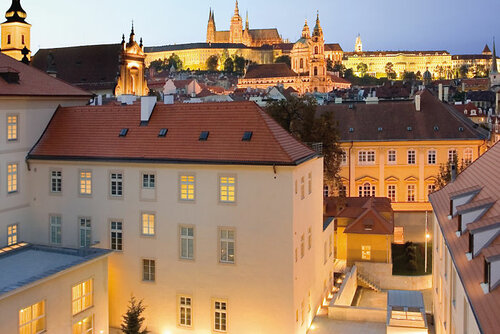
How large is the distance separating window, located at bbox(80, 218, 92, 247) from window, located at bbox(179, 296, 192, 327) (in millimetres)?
5308

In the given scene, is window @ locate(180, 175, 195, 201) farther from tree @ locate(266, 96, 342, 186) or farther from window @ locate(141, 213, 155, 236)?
tree @ locate(266, 96, 342, 186)

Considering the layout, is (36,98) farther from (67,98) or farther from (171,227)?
(171,227)

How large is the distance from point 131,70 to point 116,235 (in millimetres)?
59308

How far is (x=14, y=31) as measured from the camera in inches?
3184

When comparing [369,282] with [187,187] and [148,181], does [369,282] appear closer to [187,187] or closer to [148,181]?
[187,187]

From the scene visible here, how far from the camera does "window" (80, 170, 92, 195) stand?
28516 mm

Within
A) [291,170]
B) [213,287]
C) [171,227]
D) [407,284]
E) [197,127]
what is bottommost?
[407,284]

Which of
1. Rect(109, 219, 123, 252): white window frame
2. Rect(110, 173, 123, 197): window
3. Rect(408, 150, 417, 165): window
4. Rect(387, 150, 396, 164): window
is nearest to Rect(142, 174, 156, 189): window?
Rect(110, 173, 123, 197): window

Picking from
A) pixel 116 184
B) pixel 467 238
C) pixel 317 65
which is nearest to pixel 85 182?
pixel 116 184

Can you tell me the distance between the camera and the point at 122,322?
27.8 meters

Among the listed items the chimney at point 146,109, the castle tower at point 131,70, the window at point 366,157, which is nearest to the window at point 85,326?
the chimney at point 146,109

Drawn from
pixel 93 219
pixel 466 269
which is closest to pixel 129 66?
pixel 93 219

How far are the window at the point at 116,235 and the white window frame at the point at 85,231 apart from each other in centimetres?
120

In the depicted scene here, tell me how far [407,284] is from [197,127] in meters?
17.7
